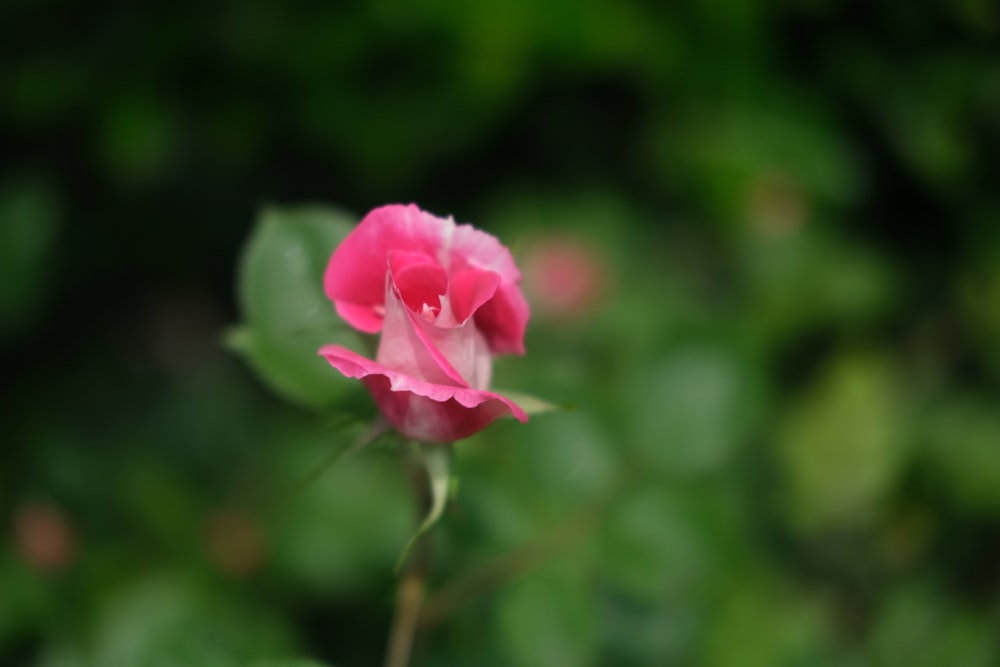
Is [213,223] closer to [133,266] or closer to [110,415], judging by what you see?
[133,266]

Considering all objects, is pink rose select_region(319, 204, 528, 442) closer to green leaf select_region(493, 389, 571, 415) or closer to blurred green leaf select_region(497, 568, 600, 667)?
green leaf select_region(493, 389, 571, 415)

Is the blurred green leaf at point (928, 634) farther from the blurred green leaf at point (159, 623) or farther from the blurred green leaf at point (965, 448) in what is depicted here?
the blurred green leaf at point (159, 623)

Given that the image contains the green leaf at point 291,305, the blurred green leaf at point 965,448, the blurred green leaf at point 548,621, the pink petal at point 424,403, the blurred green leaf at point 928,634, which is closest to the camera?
the pink petal at point 424,403

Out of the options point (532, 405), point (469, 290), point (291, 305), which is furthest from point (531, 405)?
point (291, 305)

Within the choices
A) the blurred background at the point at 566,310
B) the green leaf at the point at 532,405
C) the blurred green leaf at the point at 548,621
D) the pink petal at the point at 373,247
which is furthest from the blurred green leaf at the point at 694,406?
the pink petal at the point at 373,247

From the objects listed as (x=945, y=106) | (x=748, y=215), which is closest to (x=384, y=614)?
(x=748, y=215)
